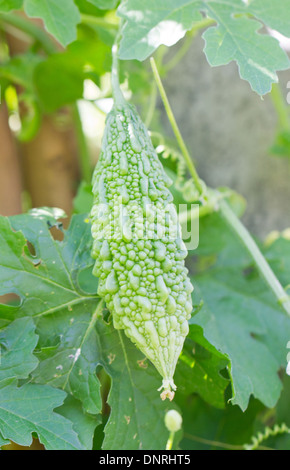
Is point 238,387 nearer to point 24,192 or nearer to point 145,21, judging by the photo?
point 145,21

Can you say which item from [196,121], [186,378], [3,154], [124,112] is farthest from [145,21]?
[196,121]

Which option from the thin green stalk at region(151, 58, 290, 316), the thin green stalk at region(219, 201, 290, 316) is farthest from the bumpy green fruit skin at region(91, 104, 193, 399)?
the thin green stalk at region(219, 201, 290, 316)

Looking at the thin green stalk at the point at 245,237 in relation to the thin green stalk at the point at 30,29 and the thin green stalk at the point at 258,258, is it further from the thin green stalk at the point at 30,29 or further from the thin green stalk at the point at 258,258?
the thin green stalk at the point at 30,29

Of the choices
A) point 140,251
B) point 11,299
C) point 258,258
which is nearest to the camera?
point 140,251

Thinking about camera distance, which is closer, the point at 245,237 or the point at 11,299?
the point at 245,237

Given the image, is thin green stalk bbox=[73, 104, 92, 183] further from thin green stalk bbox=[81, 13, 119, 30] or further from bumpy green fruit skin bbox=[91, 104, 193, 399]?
bumpy green fruit skin bbox=[91, 104, 193, 399]

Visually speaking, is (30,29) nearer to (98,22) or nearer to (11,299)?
(98,22)

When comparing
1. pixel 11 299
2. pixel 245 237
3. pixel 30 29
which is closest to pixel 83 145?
pixel 30 29
